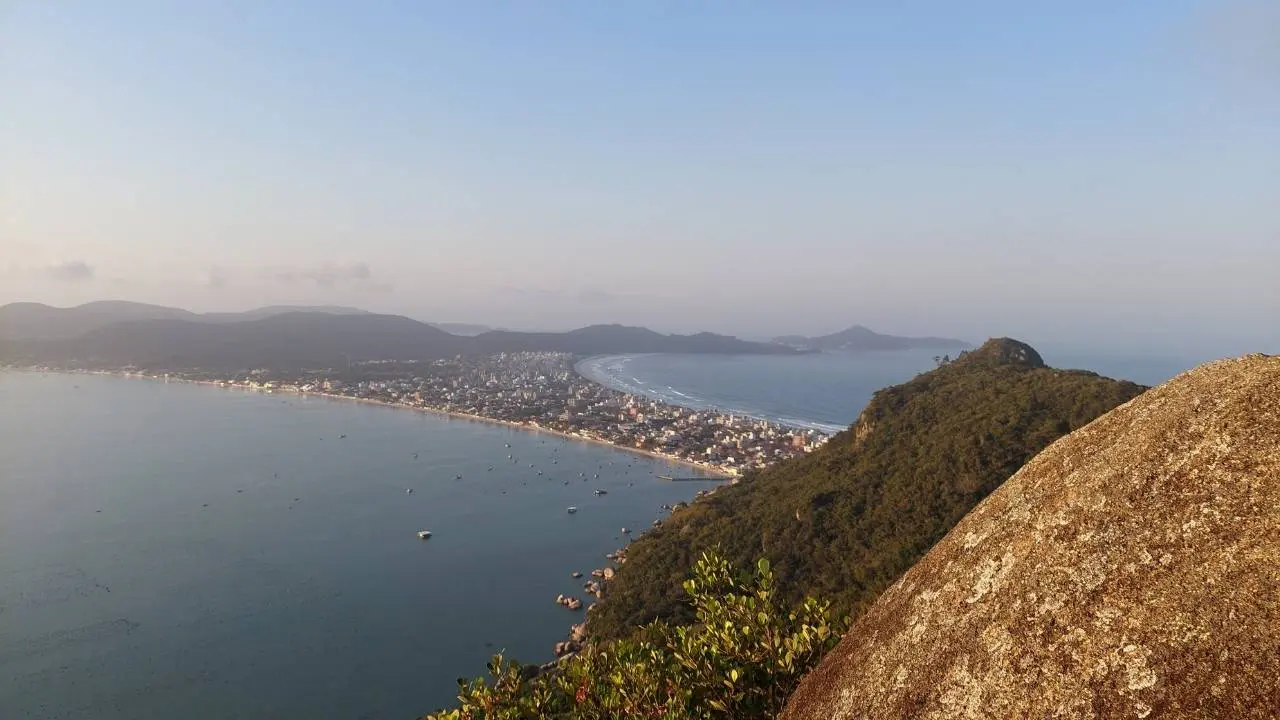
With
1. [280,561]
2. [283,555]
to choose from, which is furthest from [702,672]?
[283,555]

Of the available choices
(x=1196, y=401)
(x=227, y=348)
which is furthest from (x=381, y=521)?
(x=227, y=348)

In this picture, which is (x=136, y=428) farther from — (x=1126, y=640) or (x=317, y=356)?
(x=1126, y=640)

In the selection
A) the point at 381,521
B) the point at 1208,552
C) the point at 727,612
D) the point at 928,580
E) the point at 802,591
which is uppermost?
the point at 1208,552

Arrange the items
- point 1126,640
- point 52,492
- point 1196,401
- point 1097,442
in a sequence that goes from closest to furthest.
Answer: point 1126,640
point 1196,401
point 1097,442
point 52,492

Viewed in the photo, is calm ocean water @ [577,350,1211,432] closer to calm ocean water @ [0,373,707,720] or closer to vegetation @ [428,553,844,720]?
calm ocean water @ [0,373,707,720]

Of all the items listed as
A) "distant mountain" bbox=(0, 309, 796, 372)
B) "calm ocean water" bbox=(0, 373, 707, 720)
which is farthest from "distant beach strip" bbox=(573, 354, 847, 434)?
"distant mountain" bbox=(0, 309, 796, 372)

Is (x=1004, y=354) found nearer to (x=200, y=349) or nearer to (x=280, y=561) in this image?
(x=280, y=561)

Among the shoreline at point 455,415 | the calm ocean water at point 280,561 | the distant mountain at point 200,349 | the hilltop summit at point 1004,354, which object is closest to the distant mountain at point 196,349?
the distant mountain at point 200,349

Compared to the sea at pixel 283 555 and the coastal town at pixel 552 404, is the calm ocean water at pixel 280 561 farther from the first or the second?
the coastal town at pixel 552 404
